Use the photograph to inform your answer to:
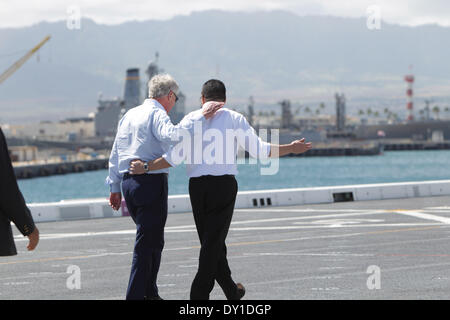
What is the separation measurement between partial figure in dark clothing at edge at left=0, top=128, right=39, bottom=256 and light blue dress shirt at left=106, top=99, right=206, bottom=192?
172cm

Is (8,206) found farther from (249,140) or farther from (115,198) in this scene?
(249,140)

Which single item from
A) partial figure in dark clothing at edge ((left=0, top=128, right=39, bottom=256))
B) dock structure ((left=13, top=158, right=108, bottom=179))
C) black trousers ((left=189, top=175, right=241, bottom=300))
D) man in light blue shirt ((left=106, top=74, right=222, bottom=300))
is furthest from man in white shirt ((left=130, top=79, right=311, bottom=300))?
dock structure ((left=13, top=158, right=108, bottom=179))

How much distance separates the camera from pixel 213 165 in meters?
7.61

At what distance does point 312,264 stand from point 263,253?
1645mm

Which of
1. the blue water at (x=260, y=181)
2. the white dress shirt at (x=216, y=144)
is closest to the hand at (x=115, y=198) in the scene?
the white dress shirt at (x=216, y=144)

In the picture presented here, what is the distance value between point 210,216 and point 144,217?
603mm

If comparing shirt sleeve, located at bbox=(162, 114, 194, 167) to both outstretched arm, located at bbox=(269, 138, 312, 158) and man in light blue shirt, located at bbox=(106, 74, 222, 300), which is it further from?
outstretched arm, located at bbox=(269, 138, 312, 158)

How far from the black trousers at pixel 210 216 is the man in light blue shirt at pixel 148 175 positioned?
355 mm

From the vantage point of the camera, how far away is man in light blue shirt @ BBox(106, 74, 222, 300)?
7664mm

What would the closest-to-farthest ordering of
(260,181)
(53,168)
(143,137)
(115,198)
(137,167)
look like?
(137,167), (143,137), (115,198), (260,181), (53,168)

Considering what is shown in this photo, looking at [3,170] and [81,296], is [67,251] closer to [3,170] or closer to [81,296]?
[81,296]

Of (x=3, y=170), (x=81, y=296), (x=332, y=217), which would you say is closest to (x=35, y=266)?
(x=81, y=296)

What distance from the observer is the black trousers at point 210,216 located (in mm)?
7590

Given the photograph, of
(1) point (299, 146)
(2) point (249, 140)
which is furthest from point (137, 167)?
(1) point (299, 146)
